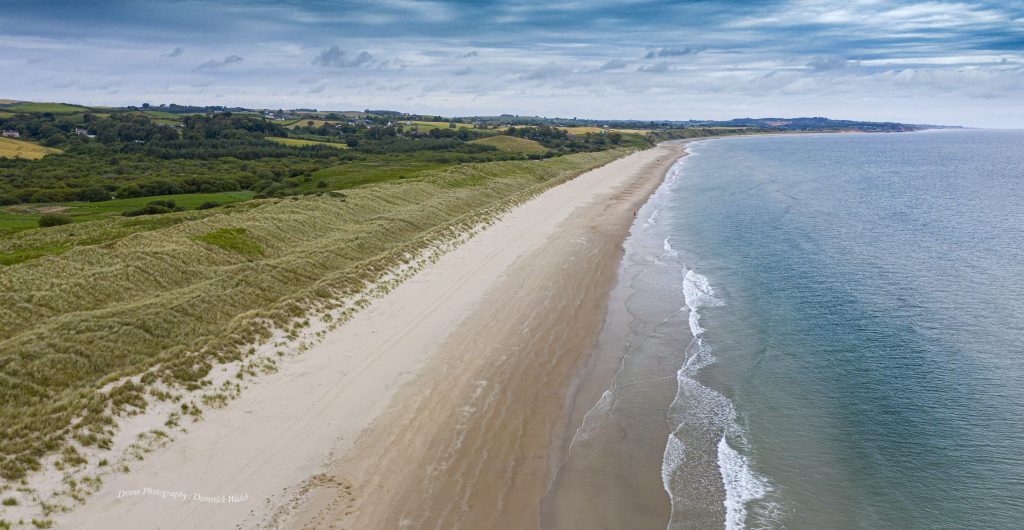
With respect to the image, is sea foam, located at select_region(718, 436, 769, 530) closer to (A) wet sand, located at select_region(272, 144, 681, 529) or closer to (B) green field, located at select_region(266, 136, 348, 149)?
(A) wet sand, located at select_region(272, 144, 681, 529)

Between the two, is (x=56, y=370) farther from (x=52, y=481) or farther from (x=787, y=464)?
(x=787, y=464)

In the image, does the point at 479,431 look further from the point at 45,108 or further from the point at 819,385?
the point at 45,108

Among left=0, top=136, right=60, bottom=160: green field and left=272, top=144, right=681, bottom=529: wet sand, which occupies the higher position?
left=0, top=136, right=60, bottom=160: green field

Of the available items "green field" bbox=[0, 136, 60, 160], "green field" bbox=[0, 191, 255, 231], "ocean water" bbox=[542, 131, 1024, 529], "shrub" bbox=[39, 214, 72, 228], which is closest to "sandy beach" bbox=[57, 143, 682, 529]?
"ocean water" bbox=[542, 131, 1024, 529]

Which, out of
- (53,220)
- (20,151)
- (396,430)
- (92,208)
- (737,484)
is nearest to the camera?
(737,484)

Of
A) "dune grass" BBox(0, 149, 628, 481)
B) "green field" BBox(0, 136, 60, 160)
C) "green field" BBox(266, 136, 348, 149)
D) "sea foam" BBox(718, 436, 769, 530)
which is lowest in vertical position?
"sea foam" BBox(718, 436, 769, 530)

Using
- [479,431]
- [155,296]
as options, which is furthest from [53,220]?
[479,431]
